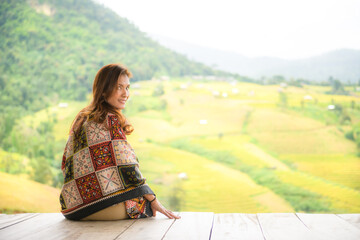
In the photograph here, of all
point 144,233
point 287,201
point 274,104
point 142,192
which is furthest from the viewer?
point 274,104

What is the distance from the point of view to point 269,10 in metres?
6.25

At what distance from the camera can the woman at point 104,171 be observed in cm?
163

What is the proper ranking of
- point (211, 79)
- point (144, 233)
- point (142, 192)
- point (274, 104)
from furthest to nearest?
point (211, 79)
point (274, 104)
point (142, 192)
point (144, 233)

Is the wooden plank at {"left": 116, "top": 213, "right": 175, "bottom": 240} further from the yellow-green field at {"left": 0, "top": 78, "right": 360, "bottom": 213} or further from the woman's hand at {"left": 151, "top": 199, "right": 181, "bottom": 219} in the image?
the yellow-green field at {"left": 0, "top": 78, "right": 360, "bottom": 213}

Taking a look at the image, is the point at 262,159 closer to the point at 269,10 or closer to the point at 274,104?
the point at 274,104

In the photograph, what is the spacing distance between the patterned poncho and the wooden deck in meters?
0.09

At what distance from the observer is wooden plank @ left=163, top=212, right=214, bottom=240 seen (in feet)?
4.61

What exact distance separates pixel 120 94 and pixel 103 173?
1.25 ft

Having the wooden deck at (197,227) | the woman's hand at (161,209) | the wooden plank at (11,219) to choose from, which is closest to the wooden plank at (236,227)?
the wooden deck at (197,227)

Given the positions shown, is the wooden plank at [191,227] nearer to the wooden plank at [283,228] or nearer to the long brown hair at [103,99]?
the wooden plank at [283,228]

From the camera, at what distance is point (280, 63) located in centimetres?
661

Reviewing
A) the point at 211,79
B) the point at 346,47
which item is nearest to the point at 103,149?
the point at 211,79

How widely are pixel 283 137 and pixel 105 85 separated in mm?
4546

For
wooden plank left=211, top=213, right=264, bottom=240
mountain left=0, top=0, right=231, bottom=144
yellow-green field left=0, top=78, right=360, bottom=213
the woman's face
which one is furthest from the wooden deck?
mountain left=0, top=0, right=231, bottom=144
